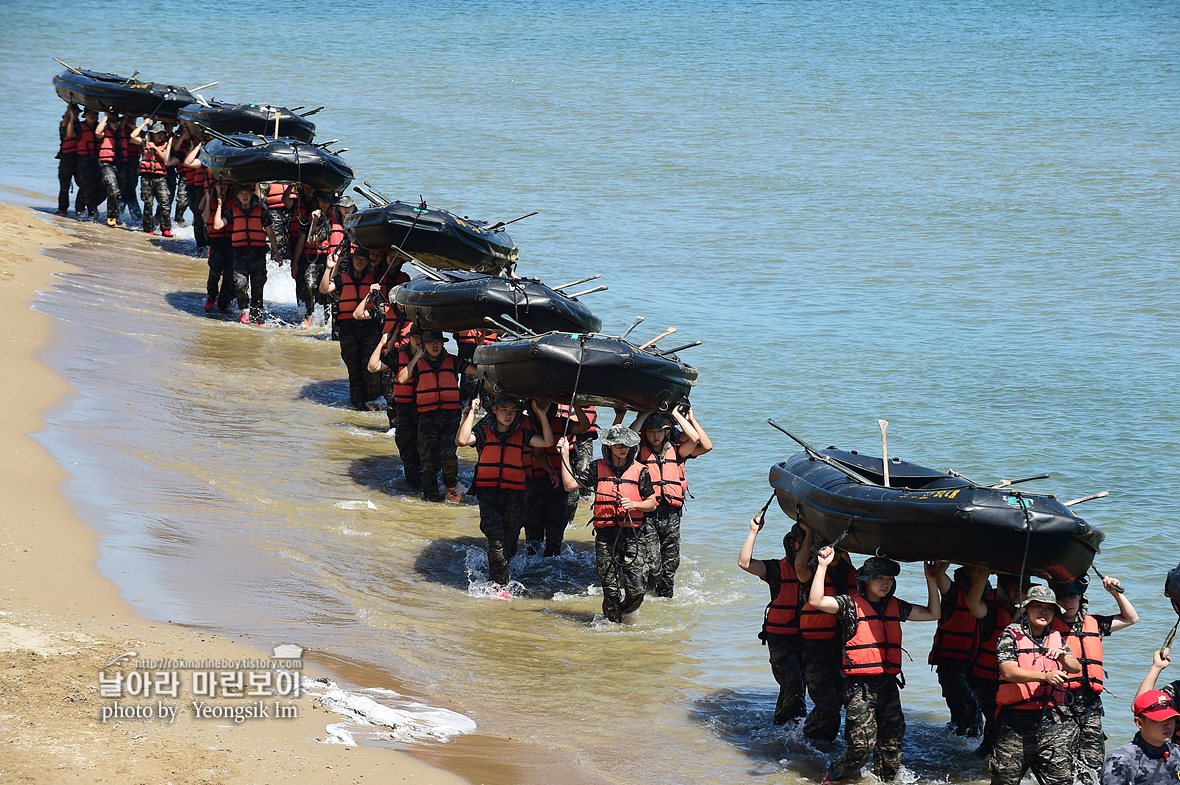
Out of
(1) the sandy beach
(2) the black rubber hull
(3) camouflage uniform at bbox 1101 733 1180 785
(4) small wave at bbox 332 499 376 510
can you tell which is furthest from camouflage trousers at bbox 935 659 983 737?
(4) small wave at bbox 332 499 376 510

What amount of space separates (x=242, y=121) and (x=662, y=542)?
1166cm

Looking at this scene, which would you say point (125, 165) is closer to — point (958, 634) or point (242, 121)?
point (242, 121)

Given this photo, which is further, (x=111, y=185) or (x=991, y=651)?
(x=111, y=185)

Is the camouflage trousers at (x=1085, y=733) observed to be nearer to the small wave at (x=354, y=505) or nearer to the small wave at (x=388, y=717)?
the small wave at (x=388, y=717)

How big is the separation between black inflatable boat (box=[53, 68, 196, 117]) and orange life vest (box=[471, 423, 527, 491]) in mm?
13242

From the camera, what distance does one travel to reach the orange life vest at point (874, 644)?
6996 mm

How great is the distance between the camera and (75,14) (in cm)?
6072


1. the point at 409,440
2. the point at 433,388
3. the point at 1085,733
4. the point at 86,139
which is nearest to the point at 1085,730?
the point at 1085,733

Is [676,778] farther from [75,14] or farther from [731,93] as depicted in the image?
[75,14]

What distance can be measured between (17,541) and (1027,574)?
607cm

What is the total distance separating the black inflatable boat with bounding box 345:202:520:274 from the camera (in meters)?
12.7

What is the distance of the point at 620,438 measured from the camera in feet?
29.8

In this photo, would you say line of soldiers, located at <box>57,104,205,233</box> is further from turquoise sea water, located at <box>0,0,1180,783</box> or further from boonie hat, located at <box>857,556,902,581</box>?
boonie hat, located at <box>857,556,902,581</box>

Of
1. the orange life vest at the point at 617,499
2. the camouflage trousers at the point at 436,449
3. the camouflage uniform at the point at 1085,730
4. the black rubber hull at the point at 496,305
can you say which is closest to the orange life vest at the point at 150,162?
the camouflage trousers at the point at 436,449
